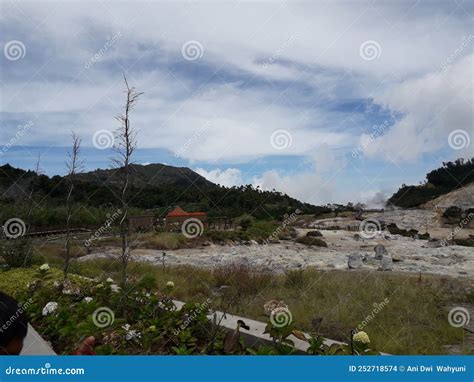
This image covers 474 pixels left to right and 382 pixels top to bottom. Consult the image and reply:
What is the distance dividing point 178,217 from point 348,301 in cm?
1602

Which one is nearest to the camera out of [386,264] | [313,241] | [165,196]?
[386,264]

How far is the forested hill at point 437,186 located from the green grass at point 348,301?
34879 mm

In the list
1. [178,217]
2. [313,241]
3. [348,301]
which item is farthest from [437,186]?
[348,301]

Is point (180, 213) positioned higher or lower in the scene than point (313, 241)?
higher

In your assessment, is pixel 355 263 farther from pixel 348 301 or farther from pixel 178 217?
pixel 178 217

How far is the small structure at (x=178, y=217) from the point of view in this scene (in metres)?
19.3

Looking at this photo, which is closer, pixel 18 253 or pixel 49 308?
pixel 49 308

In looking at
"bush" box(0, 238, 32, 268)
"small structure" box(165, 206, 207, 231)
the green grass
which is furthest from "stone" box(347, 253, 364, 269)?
"bush" box(0, 238, 32, 268)

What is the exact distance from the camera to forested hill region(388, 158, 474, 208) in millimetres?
39375

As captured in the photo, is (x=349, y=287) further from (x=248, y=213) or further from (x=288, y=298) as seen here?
(x=248, y=213)

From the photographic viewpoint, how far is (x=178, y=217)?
21.3 meters

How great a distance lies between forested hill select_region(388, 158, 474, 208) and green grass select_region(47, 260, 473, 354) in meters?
34.9

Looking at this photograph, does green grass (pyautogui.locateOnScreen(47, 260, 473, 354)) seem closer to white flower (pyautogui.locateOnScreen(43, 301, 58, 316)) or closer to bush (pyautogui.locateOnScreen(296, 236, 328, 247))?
white flower (pyautogui.locateOnScreen(43, 301, 58, 316))

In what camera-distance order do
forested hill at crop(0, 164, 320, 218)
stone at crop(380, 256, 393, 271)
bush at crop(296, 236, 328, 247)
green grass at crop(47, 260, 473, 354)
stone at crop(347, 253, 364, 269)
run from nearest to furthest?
green grass at crop(47, 260, 473, 354), stone at crop(380, 256, 393, 271), stone at crop(347, 253, 364, 269), forested hill at crop(0, 164, 320, 218), bush at crop(296, 236, 328, 247)
